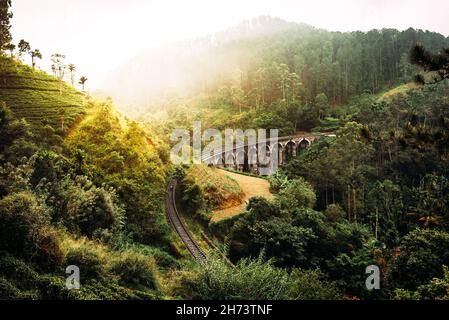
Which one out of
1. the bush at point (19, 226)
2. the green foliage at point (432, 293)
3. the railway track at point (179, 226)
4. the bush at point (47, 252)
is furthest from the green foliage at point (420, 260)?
the bush at point (19, 226)

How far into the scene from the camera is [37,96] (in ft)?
77.0

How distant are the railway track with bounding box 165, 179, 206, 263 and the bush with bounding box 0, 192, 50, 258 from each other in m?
7.51

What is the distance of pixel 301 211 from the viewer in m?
20.2

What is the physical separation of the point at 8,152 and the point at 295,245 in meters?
12.5

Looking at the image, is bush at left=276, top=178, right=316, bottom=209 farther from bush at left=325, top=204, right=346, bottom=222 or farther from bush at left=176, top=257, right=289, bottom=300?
bush at left=176, top=257, right=289, bottom=300

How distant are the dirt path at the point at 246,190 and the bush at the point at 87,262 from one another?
11.7 metres

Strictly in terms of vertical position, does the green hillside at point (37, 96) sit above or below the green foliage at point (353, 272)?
above

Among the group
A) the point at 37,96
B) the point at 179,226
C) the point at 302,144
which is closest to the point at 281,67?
the point at 302,144

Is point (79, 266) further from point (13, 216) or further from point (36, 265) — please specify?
point (13, 216)

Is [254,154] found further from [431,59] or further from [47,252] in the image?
[47,252]

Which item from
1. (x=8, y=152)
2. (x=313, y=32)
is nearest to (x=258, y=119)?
(x=8, y=152)
